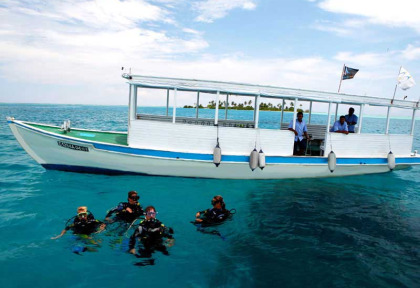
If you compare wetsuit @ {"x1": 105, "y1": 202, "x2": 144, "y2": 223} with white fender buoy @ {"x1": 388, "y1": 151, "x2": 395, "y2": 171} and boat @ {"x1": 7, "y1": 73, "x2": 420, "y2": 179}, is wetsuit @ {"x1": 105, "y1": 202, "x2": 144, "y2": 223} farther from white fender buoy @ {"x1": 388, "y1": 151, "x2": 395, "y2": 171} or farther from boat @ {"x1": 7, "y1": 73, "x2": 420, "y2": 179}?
white fender buoy @ {"x1": 388, "y1": 151, "x2": 395, "y2": 171}

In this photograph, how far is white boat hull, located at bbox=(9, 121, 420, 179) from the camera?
1037cm

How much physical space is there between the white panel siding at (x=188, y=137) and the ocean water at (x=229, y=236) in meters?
1.37

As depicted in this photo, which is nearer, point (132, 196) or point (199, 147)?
point (132, 196)

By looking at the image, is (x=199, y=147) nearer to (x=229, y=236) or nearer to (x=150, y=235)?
(x=229, y=236)

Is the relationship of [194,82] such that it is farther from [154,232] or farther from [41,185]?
[41,185]

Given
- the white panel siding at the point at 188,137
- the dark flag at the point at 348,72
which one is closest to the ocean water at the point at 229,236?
the white panel siding at the point at 188,137

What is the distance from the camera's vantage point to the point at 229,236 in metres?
7.02

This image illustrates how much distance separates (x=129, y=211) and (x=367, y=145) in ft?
32.6

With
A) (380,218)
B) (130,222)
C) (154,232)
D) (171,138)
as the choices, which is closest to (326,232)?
(380,218)

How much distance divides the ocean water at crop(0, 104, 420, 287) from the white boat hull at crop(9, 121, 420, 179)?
0.35 metres

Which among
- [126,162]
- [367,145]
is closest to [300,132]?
[367,145]

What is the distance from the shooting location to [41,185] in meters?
10.2

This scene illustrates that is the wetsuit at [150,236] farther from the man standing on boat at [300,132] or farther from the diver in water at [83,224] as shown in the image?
the man standing on boat at [300,132]

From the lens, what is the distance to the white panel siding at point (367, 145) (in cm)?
1148
